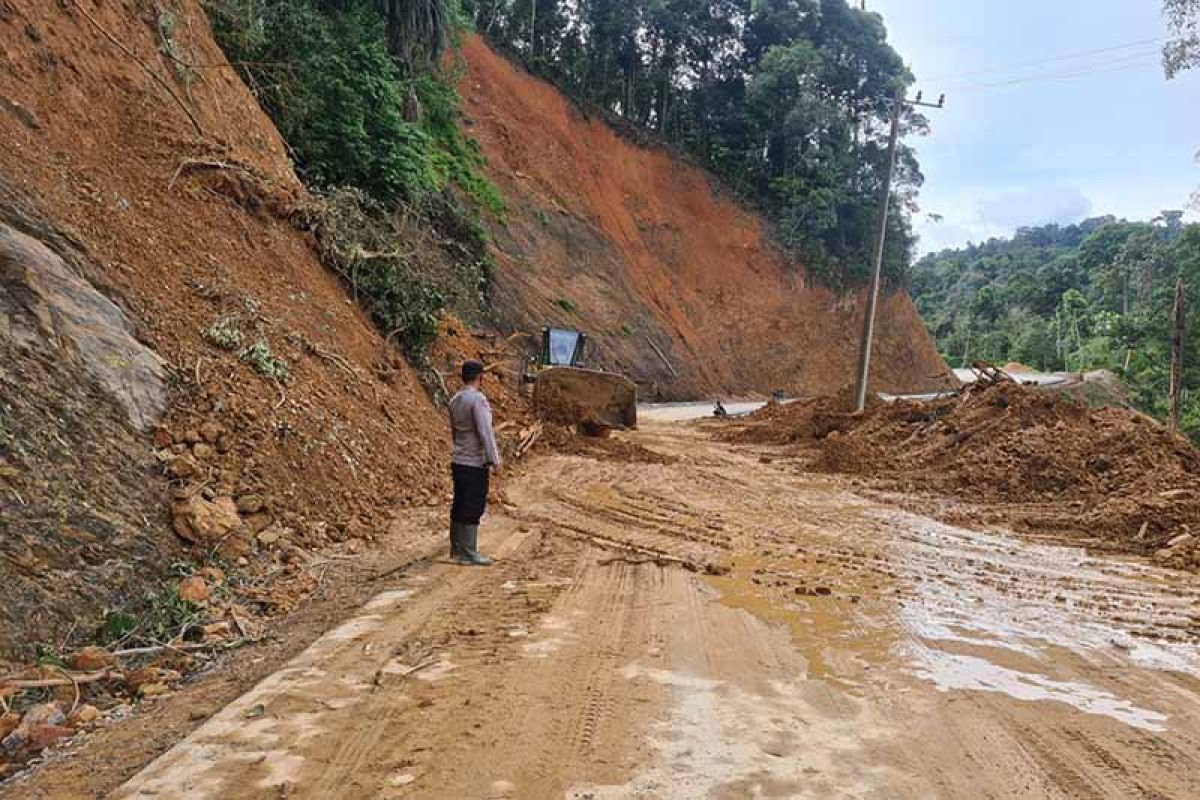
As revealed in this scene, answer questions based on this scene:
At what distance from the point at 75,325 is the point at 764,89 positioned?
37.3m

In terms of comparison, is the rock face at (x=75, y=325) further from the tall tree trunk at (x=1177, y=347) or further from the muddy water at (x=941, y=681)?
the tall tree trunk at (x=1177, y=347)

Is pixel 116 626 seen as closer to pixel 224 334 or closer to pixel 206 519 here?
pixel 206 519

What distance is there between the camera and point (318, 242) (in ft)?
32.0

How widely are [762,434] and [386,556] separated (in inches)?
500

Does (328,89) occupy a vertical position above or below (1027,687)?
above

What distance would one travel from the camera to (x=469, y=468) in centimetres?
595

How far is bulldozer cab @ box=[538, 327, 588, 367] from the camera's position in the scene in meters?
19.6

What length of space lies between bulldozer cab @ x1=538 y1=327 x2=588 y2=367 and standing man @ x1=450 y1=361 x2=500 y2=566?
13518mm

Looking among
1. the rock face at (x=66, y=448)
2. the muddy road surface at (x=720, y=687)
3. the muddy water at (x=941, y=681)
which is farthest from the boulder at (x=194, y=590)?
the muddy water at (x=941, y=681)

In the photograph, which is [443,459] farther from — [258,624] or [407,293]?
[258,624]

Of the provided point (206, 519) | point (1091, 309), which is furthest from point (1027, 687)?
point (1091, 309)

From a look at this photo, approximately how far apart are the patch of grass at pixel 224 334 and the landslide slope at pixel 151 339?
2.1 inches

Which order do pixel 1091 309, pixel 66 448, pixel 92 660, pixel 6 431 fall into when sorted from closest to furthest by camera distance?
pixel 92 660
pixel 6 431
pixel 66 448
pixel 1091 309

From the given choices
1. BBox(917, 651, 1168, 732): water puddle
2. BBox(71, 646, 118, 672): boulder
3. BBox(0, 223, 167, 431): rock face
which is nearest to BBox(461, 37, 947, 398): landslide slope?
BBox(0, 223, 167, 431): rock face
